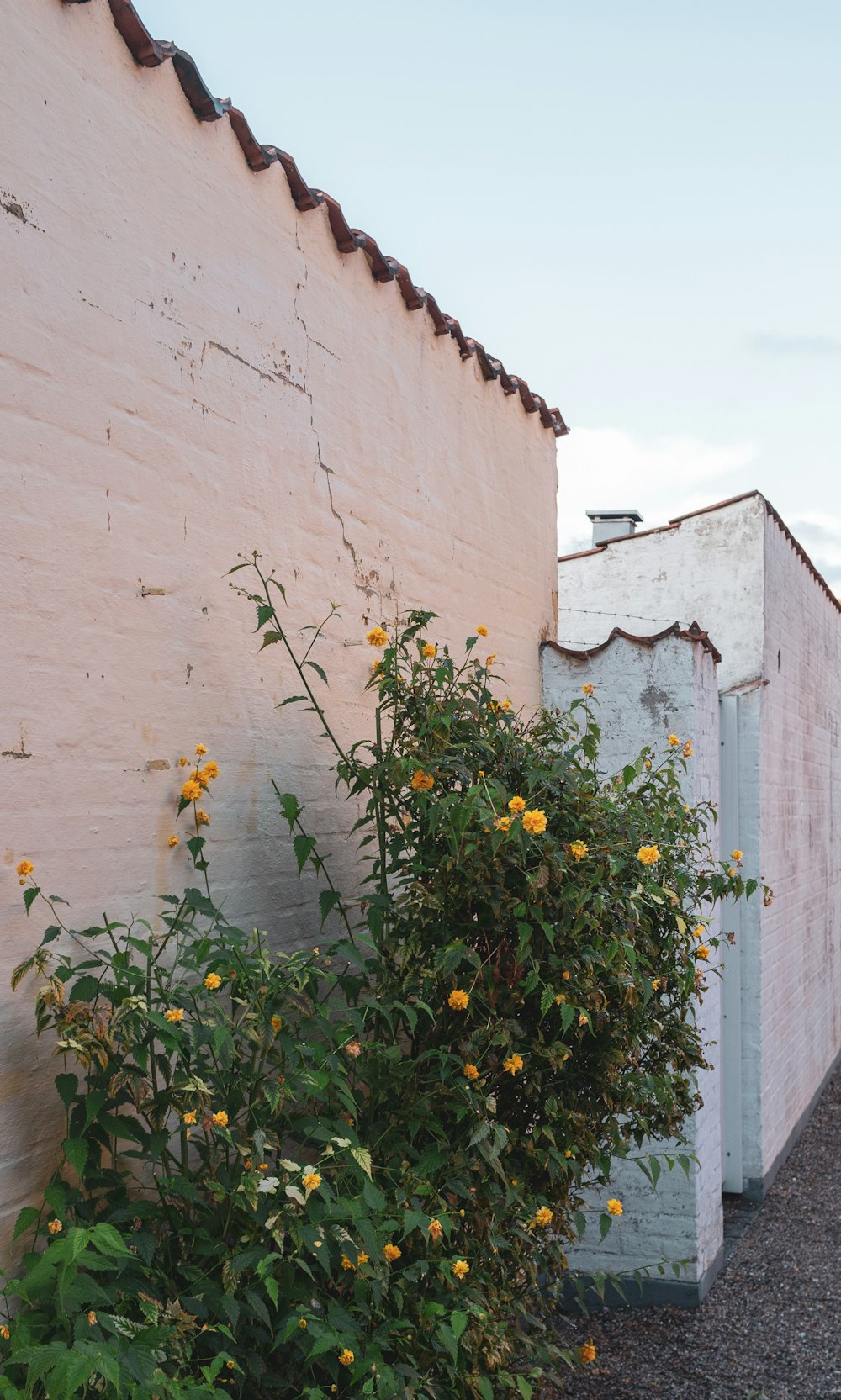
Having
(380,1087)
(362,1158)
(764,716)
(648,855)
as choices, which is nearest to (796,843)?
(764,716)

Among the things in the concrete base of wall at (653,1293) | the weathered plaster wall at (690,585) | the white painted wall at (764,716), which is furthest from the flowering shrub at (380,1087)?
the weathered plaster wall at (690,585)

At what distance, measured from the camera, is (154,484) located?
2.65m

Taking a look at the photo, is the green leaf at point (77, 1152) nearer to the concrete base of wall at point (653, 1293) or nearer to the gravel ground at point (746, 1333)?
the gravel ground at point (746, 1333)

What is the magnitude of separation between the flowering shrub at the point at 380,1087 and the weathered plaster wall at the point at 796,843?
371 centimetres

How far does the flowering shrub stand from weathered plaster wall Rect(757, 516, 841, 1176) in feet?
12.2

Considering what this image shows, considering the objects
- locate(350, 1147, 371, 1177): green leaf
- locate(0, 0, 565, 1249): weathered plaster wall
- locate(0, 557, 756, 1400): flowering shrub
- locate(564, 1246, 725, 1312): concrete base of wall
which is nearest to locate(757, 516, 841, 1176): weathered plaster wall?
locate(564, 1246, 725, 1312): concrete base of wall

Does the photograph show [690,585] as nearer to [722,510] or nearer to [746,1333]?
[722,510]

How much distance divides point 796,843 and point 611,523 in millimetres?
3354

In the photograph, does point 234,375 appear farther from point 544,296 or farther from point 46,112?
point 544,296

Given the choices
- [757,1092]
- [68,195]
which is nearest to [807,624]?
[757,1092]

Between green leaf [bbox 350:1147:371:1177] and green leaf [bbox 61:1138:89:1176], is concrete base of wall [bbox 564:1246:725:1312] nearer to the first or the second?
green leaf [bbox 350:1147:371:1177]

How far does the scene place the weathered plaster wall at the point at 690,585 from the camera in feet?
22.4

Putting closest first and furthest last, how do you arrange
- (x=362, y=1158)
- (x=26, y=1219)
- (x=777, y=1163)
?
(x=26, y=1219) → (x=362, y=1158) → (x=777, y=1163)

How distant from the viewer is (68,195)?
95.3 inches
